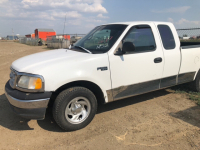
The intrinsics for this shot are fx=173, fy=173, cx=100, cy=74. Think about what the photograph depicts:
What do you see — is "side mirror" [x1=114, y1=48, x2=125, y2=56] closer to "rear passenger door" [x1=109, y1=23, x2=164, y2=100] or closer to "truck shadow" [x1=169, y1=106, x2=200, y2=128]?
"rear passenger door" [x1=109, y1=23, x2=164, y2=100]

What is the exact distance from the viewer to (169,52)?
404cm

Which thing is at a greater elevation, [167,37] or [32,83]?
[167,37]

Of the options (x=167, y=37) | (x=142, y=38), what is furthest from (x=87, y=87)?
(x=167, y=37)

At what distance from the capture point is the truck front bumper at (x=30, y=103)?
278 centimetres

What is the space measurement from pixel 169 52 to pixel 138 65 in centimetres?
96

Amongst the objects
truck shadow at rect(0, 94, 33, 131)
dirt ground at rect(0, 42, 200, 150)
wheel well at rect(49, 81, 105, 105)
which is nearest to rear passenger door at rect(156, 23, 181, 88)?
dirt ground at rect(0, 42, 200, 150)

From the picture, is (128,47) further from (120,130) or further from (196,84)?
(196,84)

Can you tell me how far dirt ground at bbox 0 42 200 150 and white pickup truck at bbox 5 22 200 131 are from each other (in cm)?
33

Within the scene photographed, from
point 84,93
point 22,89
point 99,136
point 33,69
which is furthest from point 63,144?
point 33,69

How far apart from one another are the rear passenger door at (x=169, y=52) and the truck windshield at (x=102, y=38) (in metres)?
1.05

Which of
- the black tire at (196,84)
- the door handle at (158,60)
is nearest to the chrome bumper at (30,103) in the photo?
the door handle at (158,60)

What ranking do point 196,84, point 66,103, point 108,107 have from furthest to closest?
point 196,84 < point 108,107 < point 66,103

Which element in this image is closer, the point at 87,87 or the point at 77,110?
the point at 77,110

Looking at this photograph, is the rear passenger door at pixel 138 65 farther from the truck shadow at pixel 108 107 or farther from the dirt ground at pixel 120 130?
the truck shadow at pixel 108 107
